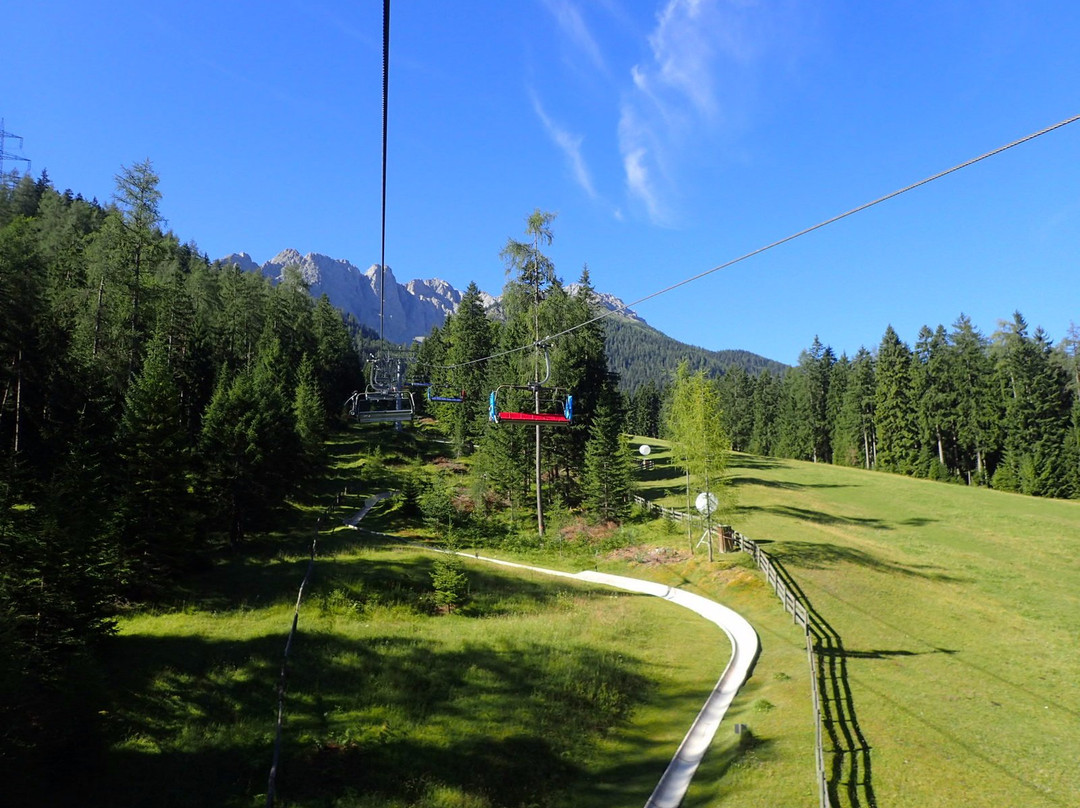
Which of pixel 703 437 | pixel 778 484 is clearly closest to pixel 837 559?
pixel 703 437

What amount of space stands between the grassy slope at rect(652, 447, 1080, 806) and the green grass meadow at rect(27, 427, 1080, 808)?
0.33ft

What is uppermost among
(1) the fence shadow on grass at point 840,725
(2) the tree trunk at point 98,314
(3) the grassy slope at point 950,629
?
(2) the tree trunk at point 98,314

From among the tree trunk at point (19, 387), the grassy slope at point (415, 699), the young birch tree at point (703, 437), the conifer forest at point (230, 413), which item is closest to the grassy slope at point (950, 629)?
the grassy slope at point (415, 699)

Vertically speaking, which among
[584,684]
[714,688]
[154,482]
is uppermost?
[154,482]

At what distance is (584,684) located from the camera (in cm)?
2034

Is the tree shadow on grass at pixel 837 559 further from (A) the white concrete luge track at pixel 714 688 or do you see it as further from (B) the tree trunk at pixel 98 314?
(B) the tree trunk at pixel 98 314

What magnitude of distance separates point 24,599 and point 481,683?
1521 centimetres

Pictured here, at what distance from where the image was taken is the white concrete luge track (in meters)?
13.8

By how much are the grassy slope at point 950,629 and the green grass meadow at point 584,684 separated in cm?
10

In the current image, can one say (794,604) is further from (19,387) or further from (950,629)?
(19,387)

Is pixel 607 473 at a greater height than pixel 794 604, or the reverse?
pixel 607 473

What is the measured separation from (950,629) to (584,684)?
48.9 ft

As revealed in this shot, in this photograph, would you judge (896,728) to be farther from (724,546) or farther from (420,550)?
(420,550)

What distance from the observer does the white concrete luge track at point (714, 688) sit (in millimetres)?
13797
